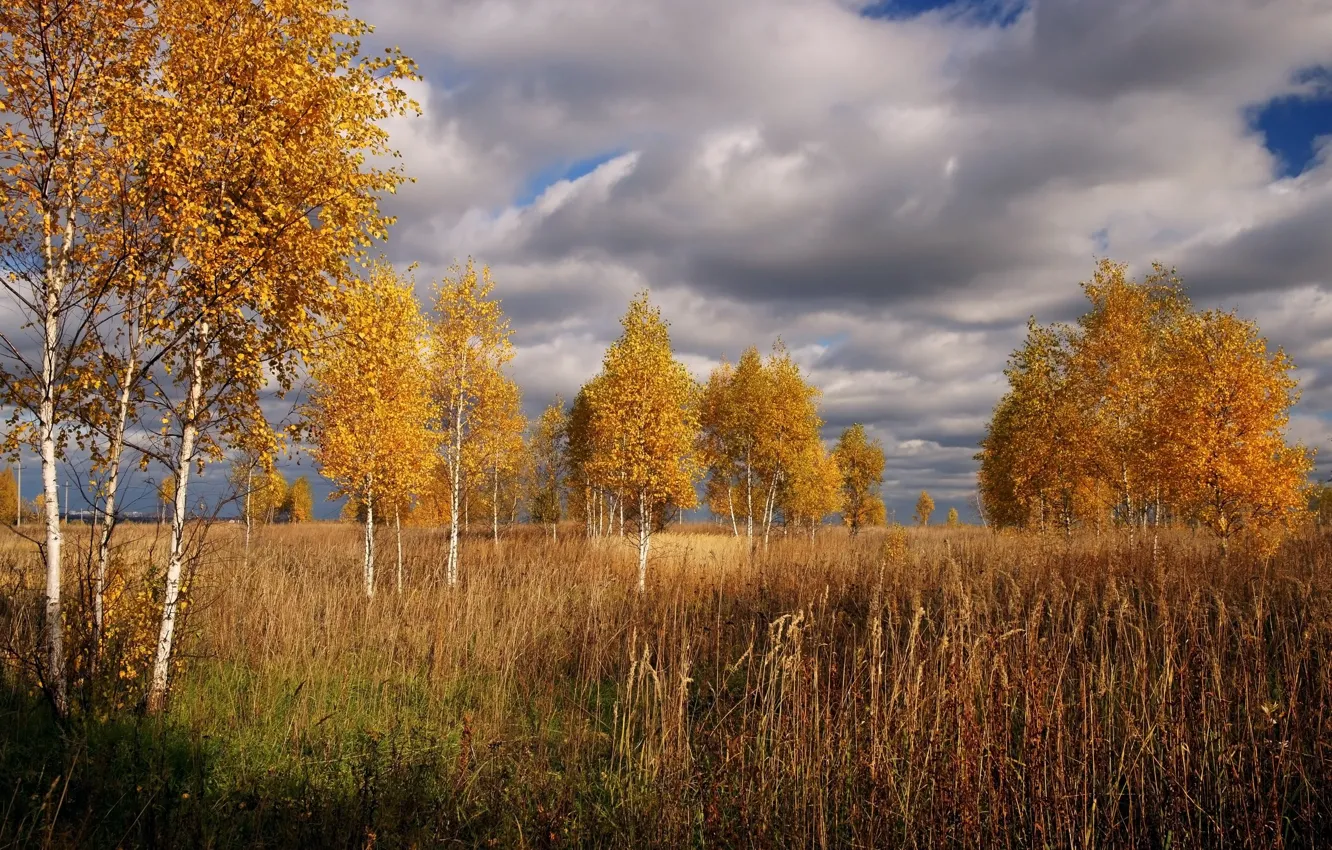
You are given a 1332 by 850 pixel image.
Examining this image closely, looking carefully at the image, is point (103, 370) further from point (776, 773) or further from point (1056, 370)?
point (1056, 370)

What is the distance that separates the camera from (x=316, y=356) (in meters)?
7.40

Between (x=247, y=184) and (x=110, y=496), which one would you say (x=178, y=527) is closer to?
(x=110, y=496)

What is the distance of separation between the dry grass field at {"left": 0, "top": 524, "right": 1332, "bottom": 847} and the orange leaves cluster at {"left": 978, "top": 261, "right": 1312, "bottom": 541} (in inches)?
294

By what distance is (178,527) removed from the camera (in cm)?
624

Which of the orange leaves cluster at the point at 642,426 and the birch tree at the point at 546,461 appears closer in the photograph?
the orange leaves cluster at the point at 642,426

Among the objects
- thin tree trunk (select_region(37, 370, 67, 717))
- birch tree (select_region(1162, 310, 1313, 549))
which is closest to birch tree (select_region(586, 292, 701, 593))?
birch tree (select_region(1162, 310, 1313, 549))

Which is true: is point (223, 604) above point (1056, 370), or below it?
below

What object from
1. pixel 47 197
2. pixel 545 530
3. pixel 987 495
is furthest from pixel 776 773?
pixel 545 530

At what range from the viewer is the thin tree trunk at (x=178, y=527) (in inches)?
245

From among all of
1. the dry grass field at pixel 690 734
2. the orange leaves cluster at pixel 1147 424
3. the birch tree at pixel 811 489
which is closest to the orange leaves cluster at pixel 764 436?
the birch tree at pixel 811 489

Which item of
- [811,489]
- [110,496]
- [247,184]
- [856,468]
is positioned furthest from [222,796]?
[856,468]

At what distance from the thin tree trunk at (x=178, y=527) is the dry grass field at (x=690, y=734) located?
0.88 feet

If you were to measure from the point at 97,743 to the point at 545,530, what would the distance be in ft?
108

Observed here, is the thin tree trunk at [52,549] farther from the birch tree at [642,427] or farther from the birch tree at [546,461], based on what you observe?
the birch tree at [546,461]
